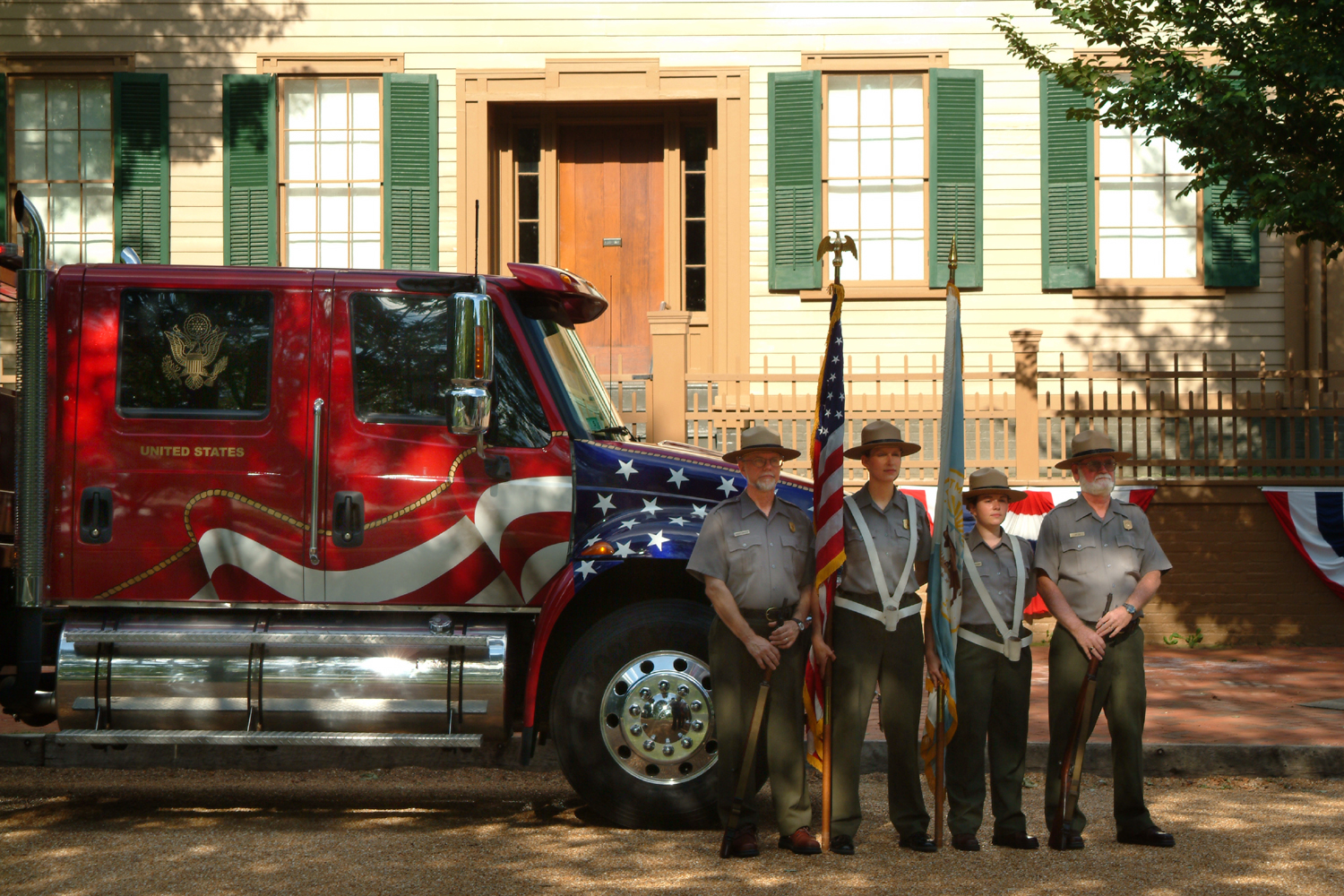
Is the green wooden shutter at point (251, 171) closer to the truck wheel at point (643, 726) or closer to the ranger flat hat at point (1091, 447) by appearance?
the truck wheel at point (643, 726)

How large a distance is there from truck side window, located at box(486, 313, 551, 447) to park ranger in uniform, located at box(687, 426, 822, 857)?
101 cm

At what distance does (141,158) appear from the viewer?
14188 millimetres

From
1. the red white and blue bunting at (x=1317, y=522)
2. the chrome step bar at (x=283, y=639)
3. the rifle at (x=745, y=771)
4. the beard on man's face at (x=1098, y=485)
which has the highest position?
the beard on man's face at (x=1098, y=485)

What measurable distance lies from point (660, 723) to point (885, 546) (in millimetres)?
1245

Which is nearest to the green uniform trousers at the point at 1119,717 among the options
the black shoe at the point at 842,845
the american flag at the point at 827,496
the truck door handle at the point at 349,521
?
the black shoe at the point at 842,845


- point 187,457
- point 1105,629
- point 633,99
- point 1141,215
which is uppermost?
point 633,99

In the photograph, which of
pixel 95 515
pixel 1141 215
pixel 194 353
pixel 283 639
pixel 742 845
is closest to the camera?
pixel 742 845

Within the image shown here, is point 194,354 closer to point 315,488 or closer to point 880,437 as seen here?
point 315,488

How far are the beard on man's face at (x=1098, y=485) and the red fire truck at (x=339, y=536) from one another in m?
1.57

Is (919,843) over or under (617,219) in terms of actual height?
under

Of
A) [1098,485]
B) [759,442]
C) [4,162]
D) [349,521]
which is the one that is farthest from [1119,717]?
[4,162]

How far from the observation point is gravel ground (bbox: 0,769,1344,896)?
5199mm

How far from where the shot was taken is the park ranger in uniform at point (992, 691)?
5828 millimetres

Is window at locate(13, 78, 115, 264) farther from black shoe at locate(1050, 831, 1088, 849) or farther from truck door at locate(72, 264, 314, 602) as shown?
black shoe at locate(1050, 831, 1088, 849)
